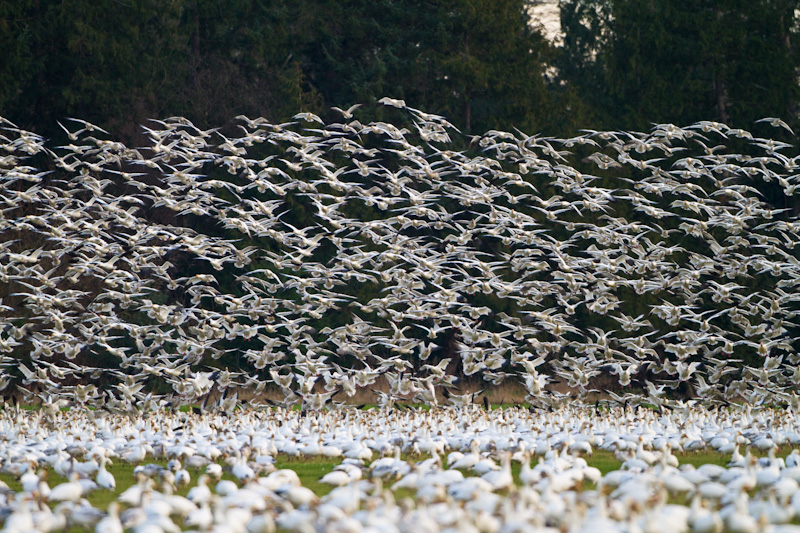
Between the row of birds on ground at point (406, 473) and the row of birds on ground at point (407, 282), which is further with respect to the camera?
the row of birds on ground at point (407, 282)

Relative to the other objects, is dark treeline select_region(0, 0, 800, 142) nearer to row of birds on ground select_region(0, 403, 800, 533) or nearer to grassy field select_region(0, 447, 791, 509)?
row of birds on ground select_region(0, 403, 800, 533)

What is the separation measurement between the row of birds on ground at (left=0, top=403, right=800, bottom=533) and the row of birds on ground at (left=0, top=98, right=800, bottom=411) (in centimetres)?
166

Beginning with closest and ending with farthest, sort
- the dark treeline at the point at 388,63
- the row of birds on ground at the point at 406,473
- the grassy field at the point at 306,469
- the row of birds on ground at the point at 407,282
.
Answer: the row of birds on ground at the point at 406,473, the grassy field at the point at 306,469, the row of birds on ground at the point at 407,282, the dark treeline at the point at 388,63

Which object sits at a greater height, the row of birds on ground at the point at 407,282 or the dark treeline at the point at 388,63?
the dark treeline at the point at 388,63

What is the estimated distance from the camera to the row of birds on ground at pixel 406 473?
11.0 meters

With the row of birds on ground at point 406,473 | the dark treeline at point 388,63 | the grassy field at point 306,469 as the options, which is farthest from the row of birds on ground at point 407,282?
the grassy field at point 306,469

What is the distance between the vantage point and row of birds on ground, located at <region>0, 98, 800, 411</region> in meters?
26.7

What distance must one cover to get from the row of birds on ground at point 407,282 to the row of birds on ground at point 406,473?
5.45 ft

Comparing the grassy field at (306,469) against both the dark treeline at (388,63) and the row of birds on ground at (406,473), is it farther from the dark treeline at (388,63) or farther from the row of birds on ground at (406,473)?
the dark treeline at (388,63)

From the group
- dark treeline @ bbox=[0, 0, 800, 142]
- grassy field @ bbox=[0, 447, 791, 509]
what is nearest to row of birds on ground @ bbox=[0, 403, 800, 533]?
grassy field @ bbox=[0, 447, 791, 509]

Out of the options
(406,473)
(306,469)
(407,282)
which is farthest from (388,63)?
(406,473)

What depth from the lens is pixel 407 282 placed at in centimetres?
Result: 2856

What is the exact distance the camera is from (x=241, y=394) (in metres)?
32.9

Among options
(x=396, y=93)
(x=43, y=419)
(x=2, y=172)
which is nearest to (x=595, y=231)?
(x=396, y=93)
